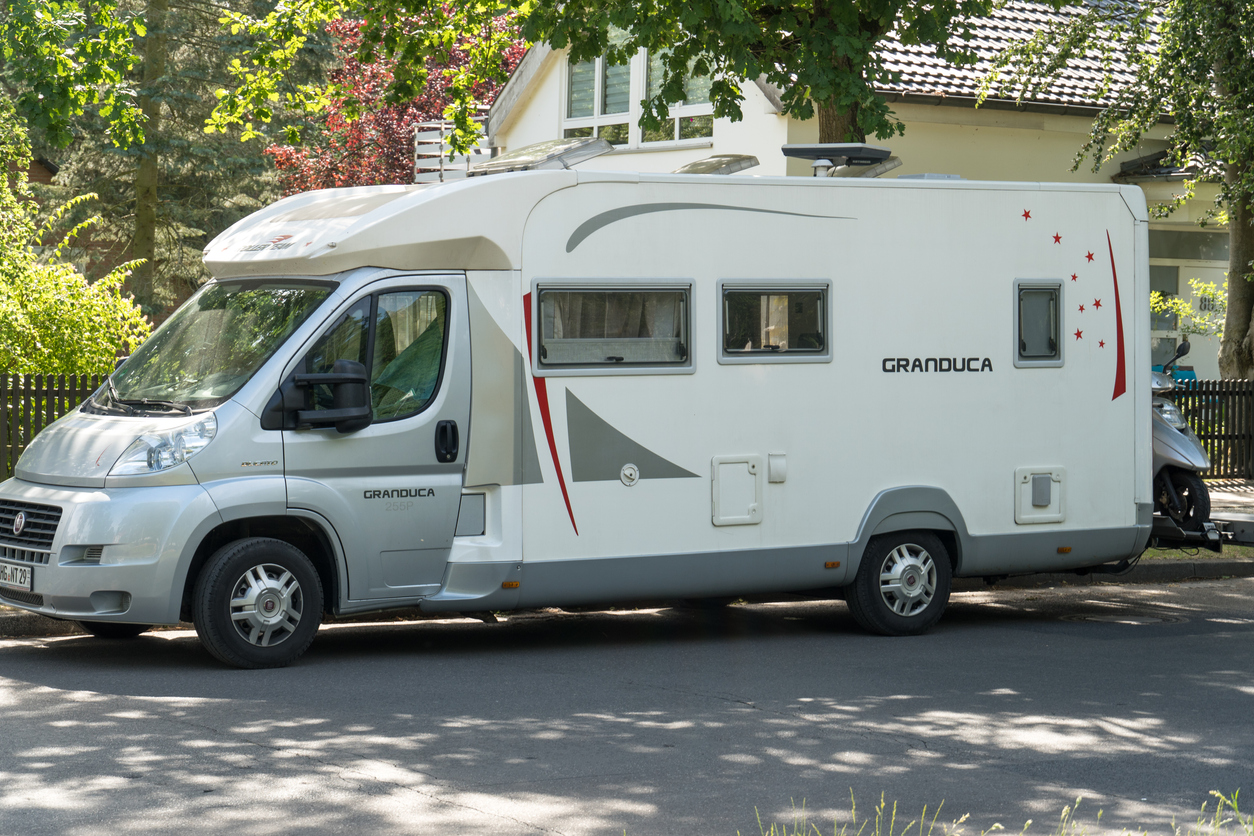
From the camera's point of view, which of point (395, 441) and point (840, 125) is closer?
point (395, 441)

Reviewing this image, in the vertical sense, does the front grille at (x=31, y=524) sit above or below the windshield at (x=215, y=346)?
below

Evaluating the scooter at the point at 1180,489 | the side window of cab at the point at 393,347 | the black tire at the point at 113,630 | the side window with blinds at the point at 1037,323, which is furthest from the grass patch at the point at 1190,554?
the black tire at the point at 113,630

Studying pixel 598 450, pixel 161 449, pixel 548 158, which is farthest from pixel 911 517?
pixel 161 449

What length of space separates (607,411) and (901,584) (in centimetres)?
232

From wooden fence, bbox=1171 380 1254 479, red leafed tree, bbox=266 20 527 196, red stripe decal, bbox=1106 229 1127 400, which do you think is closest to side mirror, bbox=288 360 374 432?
red stripe decal, bbox=1106 229 1127 400

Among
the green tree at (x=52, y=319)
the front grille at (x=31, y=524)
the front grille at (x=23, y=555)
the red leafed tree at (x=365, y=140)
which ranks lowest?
the front grille at (x=23, y=555)

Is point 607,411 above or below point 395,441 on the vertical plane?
above

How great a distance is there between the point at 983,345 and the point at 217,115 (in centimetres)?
944

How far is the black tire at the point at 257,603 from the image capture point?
315 inches

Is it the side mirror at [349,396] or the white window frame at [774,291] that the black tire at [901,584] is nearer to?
the white window frame at [774,291]

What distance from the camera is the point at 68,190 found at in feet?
115

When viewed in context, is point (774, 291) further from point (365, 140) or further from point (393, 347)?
point (365, 140)

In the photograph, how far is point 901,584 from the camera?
984 cm

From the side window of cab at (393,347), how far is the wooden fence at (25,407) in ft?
21.4
